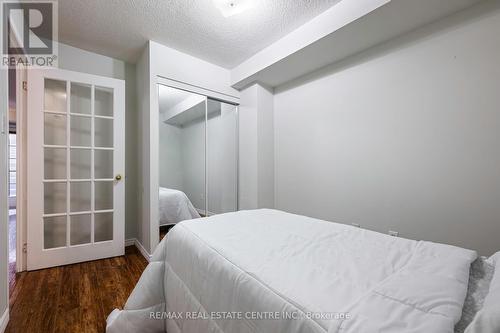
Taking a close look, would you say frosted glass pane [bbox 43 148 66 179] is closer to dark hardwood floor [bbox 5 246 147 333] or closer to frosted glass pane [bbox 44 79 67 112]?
frosted glass pane [bbox 44 79 67 112]

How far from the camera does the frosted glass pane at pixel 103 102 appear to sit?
264cm

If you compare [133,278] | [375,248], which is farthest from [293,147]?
[133,278]

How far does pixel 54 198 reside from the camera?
2.39m

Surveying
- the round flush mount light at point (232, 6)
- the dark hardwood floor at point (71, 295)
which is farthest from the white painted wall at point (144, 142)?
the round flush mount light at point (232, 6)

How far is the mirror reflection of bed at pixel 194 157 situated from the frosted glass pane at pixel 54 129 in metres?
1.00

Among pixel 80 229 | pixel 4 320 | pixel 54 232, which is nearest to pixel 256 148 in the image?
pixel 80 229

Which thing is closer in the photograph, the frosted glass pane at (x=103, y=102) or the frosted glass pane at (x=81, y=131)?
the frosted glass pane at (x=81, y=131)

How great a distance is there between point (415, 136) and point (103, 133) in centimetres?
321

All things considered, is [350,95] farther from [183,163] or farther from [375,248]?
[183,163]

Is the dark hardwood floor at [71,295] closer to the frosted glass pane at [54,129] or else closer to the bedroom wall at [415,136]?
the frosted glass pane at [54,129]

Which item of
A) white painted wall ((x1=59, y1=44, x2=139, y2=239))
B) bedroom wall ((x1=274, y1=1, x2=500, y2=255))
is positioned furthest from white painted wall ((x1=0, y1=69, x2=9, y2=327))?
bedroom wall ((x1=274, y1=1, x2=500, y2=255))

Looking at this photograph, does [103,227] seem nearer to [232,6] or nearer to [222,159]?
[222,159]

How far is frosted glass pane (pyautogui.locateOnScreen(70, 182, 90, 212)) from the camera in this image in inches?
97.4

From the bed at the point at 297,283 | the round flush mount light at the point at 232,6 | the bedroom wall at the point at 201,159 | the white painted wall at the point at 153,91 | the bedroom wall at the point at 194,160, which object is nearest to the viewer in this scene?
the bed at the point at 297,283
